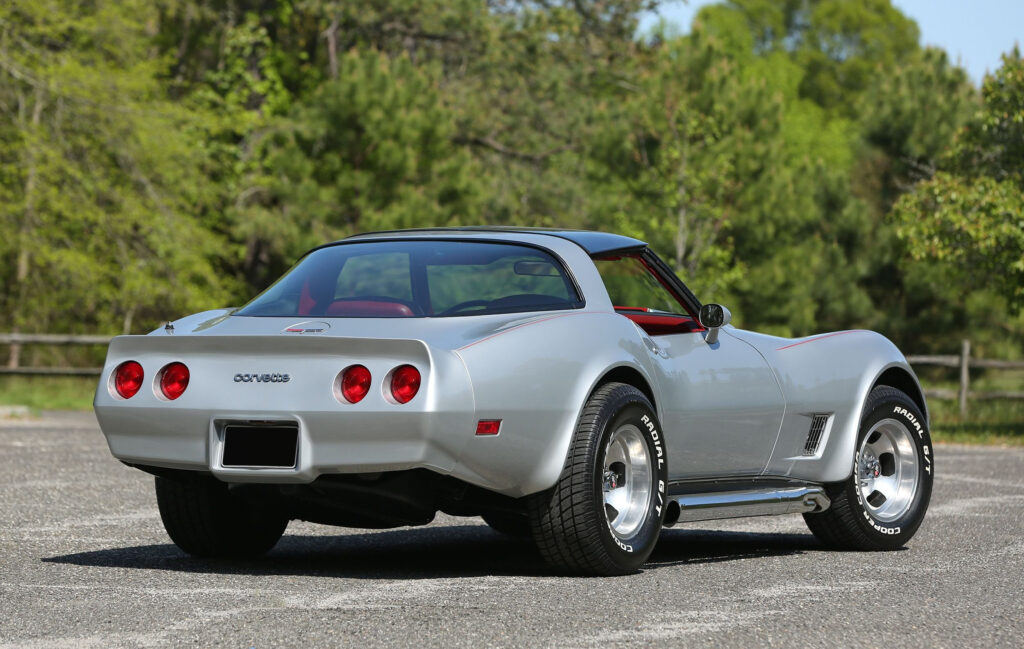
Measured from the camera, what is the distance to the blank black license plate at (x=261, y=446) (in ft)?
19.5

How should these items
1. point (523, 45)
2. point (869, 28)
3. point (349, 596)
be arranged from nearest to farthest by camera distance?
point (349, 596)
point (523, 45)
point (869, 28)

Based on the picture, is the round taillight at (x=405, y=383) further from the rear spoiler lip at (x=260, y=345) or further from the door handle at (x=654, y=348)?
the door handle at (x=654, y=348)

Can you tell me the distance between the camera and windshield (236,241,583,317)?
21.4 feet

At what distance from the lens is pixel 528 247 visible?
22.7 ft

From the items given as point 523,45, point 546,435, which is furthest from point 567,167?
point 546,435

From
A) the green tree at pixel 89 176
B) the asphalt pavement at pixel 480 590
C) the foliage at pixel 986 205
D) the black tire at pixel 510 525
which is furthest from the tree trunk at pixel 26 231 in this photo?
the black tire at pixel 510 525

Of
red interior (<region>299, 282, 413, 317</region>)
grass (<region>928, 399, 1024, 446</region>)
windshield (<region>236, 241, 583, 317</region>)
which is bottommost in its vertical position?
grass (<region>928, 399, 1024, 446</region>)

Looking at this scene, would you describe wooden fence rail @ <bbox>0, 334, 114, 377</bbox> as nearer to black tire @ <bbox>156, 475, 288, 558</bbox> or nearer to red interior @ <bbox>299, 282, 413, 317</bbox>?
black tire @ <bbox>156, 475, 288, 558</bbox>

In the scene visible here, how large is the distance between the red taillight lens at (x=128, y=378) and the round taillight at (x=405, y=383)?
117 centimetres

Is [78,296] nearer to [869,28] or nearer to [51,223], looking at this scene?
[51,223]

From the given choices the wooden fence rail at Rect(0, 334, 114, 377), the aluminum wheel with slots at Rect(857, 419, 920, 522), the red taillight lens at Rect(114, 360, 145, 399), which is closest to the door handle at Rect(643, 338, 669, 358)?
the aluminum wheel with slots at Rect(857, 419, 920, 522)

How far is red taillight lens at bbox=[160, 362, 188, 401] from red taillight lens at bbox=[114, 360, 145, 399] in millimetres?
115

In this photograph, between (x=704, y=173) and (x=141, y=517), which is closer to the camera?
(x=141, y=517)

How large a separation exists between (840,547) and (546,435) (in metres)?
2.50
